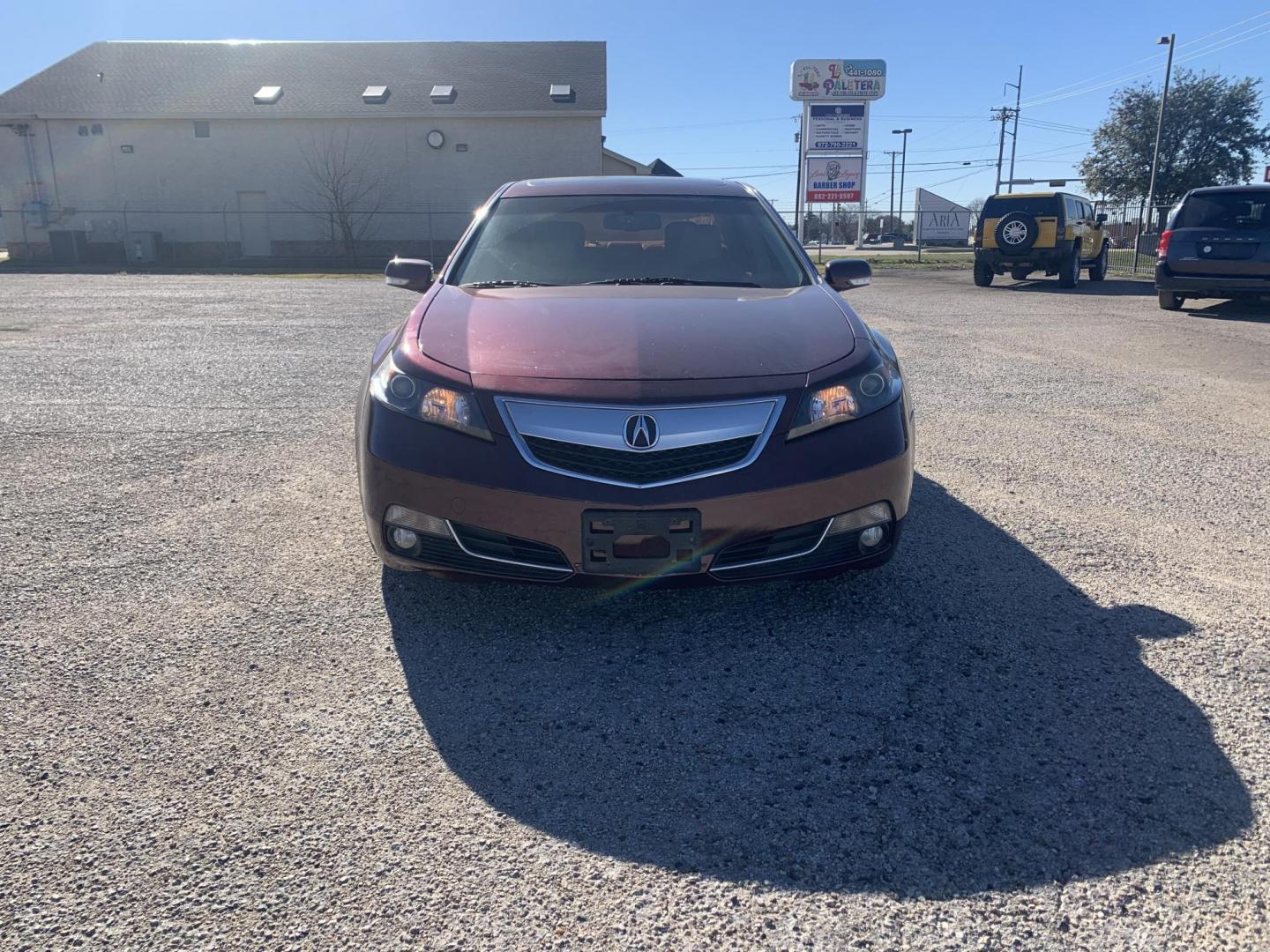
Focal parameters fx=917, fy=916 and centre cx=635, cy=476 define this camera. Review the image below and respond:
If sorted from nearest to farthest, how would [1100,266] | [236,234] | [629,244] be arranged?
[629,244], [1100,266], [236,234]

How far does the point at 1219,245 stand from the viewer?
1279cm

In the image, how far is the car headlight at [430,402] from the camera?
112 inches

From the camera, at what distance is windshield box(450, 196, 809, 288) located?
4109mm

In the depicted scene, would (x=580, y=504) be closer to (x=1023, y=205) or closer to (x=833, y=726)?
(x=833, y=726)

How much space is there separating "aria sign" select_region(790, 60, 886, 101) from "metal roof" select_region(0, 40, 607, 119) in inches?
295

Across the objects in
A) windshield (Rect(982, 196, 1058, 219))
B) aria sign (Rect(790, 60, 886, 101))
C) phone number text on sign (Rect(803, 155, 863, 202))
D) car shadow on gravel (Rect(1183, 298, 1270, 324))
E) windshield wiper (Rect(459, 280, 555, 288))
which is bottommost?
car shadow on gravel (Rect(1183, 298, 1270, 324))

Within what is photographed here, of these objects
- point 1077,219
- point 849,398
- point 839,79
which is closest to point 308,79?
point 839,79

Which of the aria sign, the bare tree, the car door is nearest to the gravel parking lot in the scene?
the car door

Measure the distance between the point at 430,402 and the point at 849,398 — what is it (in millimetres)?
1360

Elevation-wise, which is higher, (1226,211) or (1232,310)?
(1226,211)

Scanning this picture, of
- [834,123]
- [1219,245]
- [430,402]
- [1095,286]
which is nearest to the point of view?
[430,402]

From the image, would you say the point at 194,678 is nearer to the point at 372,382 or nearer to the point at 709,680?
the point at 372,382

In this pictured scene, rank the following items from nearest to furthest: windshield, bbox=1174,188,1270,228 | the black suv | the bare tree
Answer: the black suv
windshield, bbox=1174,188,1270,228
the bare tree

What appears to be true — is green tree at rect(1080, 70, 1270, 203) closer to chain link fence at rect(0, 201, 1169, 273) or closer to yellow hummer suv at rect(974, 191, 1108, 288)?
chain link fence at rect(0, 201, 1169, 273)
